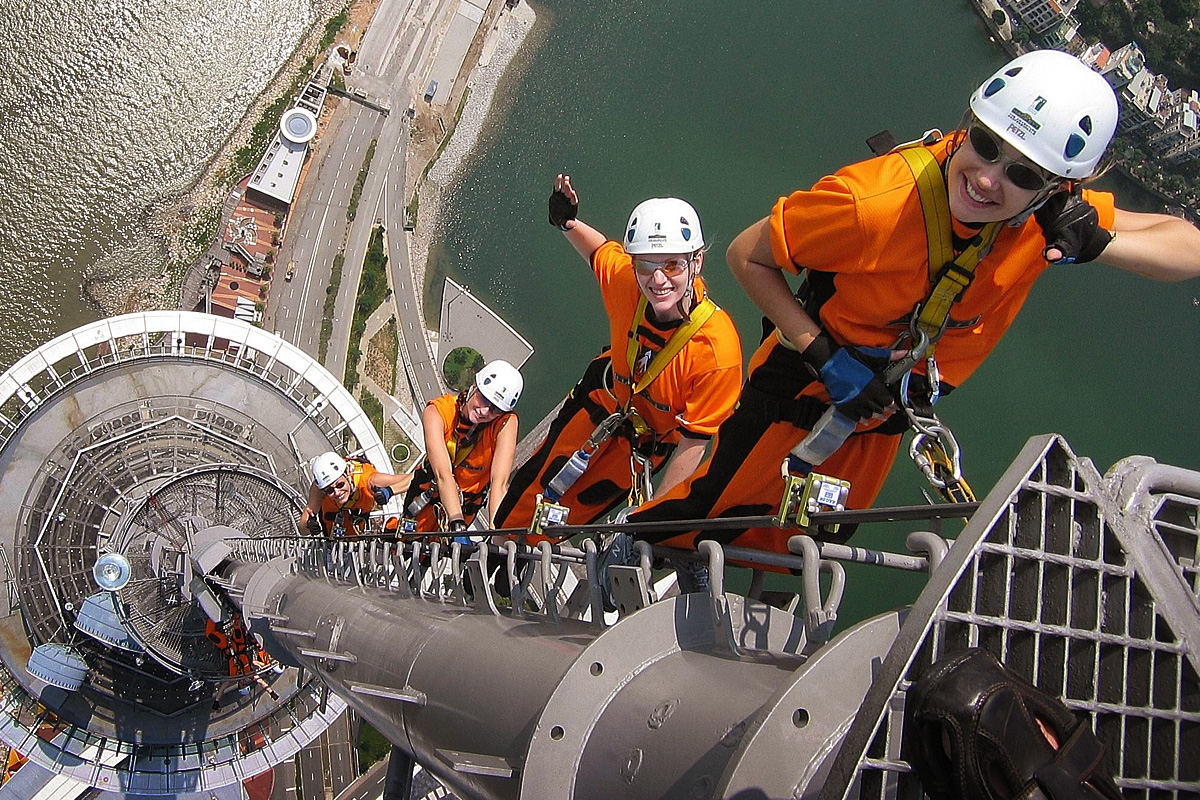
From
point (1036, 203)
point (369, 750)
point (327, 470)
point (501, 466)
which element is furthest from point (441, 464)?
point (369, 750)

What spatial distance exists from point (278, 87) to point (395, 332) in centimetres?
729

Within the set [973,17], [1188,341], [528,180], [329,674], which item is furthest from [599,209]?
[329,674]

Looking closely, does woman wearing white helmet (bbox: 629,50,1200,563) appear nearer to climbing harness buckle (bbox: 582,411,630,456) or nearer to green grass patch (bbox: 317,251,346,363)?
climbing harness buckle (bbox: 582,411,630,456)

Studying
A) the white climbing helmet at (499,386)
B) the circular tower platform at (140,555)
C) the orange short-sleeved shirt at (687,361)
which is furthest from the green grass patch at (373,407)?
the orange short-sleeved shirt at (687,361)

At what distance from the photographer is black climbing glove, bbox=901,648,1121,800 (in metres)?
1.64

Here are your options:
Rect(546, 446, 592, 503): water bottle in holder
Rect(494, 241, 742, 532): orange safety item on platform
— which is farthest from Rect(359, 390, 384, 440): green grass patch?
Rect(546, 446, 592, 503): water bottle in holder

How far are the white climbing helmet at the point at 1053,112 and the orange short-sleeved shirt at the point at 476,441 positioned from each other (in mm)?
5935

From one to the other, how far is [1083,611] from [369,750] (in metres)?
21.7

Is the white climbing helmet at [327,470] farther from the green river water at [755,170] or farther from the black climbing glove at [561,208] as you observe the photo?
the green river water at [755,170]

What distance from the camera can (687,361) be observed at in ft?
19.7

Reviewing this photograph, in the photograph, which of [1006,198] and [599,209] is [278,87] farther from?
[1006,198]

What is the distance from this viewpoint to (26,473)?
12922 mm

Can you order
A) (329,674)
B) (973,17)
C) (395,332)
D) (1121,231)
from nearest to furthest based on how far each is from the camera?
1. (1121,231)
2. (329,674)
3. (395,332)
4. (973,17)

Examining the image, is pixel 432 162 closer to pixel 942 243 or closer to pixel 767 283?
pixel 767 283
